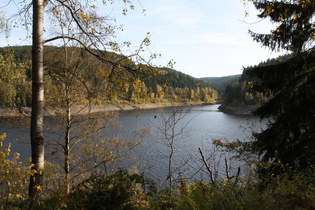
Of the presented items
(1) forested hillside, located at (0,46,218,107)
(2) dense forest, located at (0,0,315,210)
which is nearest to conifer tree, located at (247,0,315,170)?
(2) dense forest, located at (0,0,315,210)

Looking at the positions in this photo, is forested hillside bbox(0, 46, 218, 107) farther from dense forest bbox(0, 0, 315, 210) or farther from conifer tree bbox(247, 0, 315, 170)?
conifer tree bbox(247, 0, 315, 170)

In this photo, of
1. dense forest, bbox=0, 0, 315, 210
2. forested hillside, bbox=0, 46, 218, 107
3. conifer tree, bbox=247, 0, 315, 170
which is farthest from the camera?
conifer tree, bbox=247, 0, 315, 170

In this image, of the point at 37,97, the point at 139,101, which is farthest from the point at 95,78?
the point at 37,97

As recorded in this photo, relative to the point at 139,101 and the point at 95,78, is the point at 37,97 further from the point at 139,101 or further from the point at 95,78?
the point at 95,78

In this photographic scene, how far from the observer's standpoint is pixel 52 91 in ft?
28.4

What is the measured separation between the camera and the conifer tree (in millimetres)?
5465

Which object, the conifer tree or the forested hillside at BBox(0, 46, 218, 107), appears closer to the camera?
the forested hillside at BBox(0, 46, 218, 107)

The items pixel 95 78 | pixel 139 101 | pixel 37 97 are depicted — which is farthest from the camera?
pixel 95 78

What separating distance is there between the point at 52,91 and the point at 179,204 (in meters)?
7.80

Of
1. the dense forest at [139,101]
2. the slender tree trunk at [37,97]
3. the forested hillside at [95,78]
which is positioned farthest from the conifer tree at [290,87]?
the slender tree trunk at [37,97]

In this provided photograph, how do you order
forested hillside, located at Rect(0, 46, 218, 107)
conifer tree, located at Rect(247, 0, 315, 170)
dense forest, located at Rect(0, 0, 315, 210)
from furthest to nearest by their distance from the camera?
conifer tree, located at Rect(247, 0, 315, 170), forested hillside, located at Rect(0, 46, 218, 107), dense forest, located at Rect(0, 0, 315, 210)

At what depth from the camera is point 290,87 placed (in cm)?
629

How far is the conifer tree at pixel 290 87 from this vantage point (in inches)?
215

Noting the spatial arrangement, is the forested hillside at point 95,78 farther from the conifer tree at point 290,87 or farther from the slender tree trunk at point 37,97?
the conifer tree at point 290,87
